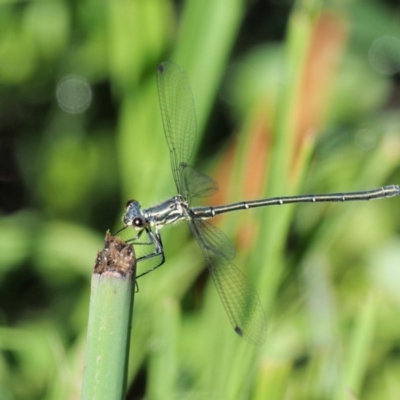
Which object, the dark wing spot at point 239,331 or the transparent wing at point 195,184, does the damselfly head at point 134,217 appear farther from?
the dark wing spot at point 239,331

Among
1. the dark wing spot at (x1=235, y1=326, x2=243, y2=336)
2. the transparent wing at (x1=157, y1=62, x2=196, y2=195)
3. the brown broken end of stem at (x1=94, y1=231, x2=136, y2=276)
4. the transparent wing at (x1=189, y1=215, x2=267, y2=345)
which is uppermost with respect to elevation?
the transparent wing at (x1=157, y1=62, x2=196, y2=195)

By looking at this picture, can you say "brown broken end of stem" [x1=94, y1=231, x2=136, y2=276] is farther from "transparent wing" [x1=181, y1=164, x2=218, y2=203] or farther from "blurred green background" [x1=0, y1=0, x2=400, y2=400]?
"transparent wing" [x1=181, y1=164, x2=218, y2=203]

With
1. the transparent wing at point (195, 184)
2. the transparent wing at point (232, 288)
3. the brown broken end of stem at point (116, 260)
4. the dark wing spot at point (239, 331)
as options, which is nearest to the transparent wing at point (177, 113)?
the transparent wing at point (195, 184)

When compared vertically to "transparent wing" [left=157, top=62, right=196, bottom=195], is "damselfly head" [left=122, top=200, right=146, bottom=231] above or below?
below

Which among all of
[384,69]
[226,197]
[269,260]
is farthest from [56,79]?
[269,260]

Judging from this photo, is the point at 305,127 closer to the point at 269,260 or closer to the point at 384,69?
the point at 269,260

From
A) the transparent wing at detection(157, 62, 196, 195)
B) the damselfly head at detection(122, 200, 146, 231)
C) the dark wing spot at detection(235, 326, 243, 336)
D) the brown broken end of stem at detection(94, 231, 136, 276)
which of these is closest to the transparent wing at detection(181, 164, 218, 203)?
the transparent wing at detection(157, 62, 196, 195)
